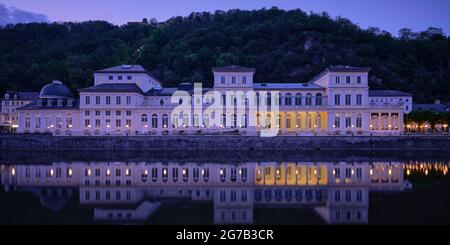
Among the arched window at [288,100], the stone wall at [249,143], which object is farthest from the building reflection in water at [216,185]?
the arched window at [288,100]

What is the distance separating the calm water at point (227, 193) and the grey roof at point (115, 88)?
21.6 meters

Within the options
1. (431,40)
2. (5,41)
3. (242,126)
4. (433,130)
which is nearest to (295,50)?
(431,40)

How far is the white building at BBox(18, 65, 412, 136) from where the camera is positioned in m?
51.8

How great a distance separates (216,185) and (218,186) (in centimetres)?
35

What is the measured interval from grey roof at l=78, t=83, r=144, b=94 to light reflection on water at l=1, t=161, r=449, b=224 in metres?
20.8

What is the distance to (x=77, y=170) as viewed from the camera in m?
28.2

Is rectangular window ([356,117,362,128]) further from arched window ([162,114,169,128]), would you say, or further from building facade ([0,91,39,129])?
building facade ([0,91,39,129])

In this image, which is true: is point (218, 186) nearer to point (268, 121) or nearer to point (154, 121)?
point (268, 121)

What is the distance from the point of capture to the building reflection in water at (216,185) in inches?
635

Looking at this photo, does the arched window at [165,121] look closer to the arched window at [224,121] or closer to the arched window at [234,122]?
the arched window at [224,121]

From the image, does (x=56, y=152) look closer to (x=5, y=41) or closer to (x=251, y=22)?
(x=5, y=41)

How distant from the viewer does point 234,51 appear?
330 ft

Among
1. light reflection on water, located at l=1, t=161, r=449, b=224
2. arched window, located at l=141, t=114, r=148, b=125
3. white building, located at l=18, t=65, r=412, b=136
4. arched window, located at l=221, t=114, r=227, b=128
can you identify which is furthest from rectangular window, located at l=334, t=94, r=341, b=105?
arched window, located at l=141, t=114, r=148, b=125

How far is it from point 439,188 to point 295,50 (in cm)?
8691
